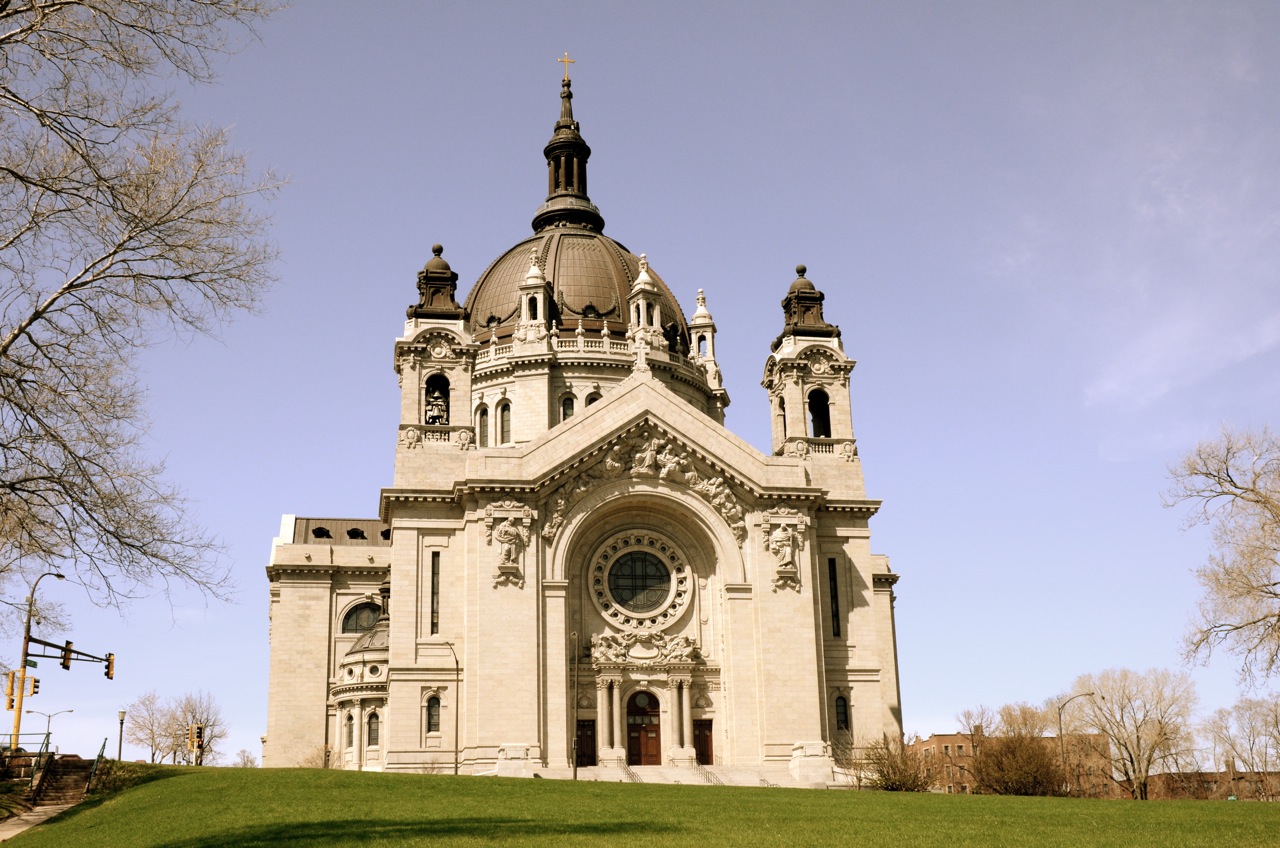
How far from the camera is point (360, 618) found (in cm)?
6875

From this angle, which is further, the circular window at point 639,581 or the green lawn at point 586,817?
the circular window at point 639,581

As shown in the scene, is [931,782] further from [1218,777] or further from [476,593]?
[1218,777]

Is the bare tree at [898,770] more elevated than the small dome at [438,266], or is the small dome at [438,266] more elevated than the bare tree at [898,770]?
the small dome at [438,266]

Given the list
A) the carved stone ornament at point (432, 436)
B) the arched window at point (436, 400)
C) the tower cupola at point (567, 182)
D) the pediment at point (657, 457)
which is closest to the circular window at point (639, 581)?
the pediment at point (657, 457)

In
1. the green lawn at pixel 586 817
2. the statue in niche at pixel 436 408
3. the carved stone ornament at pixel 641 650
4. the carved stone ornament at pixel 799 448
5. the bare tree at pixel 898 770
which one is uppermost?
the statue in niche at pixel 436 408

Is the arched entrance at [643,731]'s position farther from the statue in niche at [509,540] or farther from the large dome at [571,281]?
the large dome at [571,281]

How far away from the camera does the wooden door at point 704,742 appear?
51.9 m

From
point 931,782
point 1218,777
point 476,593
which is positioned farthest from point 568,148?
point 1218,777

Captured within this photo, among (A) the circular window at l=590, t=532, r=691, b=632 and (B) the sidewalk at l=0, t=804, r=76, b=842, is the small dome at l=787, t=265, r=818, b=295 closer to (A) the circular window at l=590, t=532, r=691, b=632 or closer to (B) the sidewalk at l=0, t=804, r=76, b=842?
(A) the circular window at l=590, t=532, r=691, b=632

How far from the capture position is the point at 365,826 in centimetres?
2678

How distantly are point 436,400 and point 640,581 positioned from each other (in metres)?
11.9

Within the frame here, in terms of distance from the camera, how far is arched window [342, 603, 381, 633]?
68.5m

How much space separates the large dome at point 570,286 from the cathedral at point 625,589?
13.3 meters

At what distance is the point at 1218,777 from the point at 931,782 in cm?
4728
